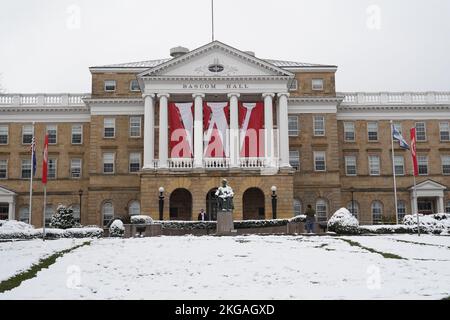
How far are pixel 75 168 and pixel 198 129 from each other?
51.6 feet

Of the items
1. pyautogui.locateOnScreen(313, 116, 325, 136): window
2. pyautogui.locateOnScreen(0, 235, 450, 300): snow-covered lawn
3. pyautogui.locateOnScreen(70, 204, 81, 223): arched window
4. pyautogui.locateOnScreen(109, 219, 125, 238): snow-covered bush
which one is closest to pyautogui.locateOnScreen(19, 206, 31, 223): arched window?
pyautogui.locateOnScreen(70, 204, 81, 223): arched window

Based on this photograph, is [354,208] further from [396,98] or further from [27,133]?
[27,133]

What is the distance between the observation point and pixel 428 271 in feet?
54.9

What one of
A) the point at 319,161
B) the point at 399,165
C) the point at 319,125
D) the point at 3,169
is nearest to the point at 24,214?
the point at 3,169

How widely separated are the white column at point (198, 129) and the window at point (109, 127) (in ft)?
34.4

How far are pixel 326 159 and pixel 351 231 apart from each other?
78.5 feet

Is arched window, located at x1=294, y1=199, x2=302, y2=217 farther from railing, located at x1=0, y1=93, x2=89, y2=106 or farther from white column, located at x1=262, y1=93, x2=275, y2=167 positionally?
railing, located at x1=0, y1=93, x2=89, y2=106

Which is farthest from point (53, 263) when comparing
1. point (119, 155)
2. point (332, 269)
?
point (119, 155)

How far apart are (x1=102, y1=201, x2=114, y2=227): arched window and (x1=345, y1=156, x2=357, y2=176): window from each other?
23374 millimetres

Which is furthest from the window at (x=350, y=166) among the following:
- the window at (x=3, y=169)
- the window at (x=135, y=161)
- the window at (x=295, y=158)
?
the window at (x=3, y=169)

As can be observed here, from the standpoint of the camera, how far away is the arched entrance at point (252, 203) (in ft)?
168
